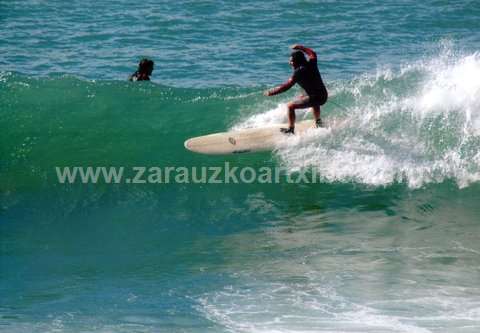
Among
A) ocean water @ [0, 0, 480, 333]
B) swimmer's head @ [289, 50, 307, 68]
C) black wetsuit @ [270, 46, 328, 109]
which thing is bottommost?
ocean water @ [0, 0, 480, 333]

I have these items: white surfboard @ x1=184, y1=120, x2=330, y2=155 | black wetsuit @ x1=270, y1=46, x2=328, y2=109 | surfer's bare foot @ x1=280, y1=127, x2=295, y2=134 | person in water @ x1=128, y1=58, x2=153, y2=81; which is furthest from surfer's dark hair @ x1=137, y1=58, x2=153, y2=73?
black wetsuit @ x1=270, y1=46, x2=328, y2=109

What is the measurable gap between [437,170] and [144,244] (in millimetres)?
4357

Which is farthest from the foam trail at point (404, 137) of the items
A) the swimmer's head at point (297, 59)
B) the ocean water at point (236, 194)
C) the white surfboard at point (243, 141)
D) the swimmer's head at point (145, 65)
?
the swimmer's head at point (145, 65)

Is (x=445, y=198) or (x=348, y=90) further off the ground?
(x=348, y=90)

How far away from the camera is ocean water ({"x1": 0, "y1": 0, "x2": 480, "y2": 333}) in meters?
8.51

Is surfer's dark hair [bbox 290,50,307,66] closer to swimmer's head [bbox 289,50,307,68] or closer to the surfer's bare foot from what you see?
swimmer's head [bbox 289,50,307,68]

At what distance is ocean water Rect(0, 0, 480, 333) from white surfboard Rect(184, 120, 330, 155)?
0.18m

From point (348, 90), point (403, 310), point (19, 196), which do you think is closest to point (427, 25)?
point (348, 90)

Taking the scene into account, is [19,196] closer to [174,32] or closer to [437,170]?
[437,170]

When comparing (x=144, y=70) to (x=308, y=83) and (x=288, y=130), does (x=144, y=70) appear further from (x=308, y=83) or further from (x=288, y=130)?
(x=308, y=83)

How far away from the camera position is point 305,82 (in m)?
12.2

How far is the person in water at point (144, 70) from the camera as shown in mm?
15164

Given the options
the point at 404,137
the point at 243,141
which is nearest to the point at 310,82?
the point at 243,141

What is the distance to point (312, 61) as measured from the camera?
12.1m
